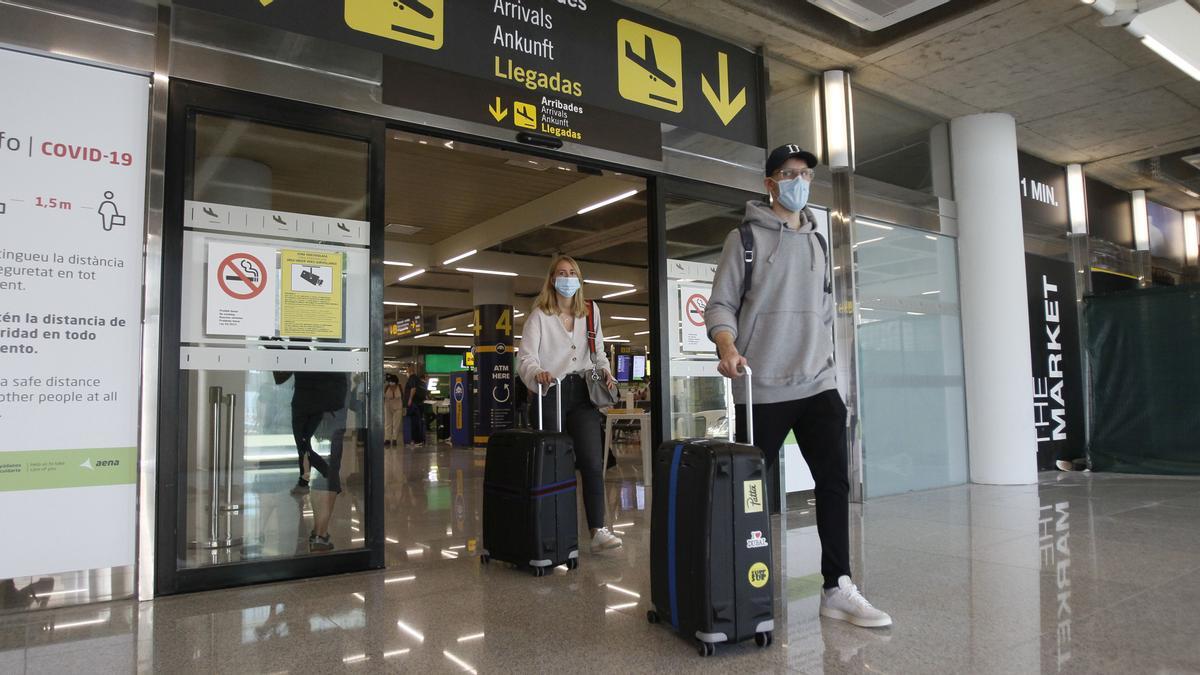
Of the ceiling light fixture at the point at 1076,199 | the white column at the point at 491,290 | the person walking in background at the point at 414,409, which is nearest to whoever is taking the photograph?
the ceiling light fixture at the point at 1076,199

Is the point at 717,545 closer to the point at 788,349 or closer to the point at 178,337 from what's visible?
the point at 788,349

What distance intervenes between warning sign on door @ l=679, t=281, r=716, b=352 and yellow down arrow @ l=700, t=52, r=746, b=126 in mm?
1265

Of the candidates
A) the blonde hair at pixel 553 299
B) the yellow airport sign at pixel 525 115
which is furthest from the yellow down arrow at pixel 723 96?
the blonde hair at pixel 553 299

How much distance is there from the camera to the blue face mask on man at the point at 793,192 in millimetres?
2879

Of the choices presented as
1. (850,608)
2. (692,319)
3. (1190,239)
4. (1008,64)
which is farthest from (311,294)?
(1190,239)

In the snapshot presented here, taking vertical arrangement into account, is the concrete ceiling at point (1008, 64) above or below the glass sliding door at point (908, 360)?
above

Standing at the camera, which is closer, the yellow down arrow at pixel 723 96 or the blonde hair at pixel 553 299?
the blonde hair at pixel 553 299

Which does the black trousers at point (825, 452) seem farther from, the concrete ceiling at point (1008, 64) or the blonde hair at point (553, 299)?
the concrete ceiling at point (1008, 64)

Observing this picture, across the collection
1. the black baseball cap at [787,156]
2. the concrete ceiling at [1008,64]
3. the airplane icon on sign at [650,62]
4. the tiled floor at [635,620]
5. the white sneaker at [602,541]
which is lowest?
the tiled floor at [635,620]

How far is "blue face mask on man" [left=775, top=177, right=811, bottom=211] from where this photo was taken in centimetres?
288

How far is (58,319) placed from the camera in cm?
312

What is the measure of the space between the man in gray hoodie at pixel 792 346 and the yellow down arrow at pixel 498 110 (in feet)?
6.52

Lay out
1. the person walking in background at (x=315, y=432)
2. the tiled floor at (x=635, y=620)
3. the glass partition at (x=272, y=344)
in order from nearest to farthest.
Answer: the tiled floor at (x=635, y=620) → the glass partition at (x=272, y=344) → the person walking in background at (x=315, y=432)

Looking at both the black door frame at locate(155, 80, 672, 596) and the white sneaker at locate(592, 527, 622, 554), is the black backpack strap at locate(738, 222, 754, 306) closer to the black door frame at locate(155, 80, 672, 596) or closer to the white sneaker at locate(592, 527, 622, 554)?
the white sneaker at locate(592, 527, 622, 554)
